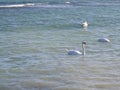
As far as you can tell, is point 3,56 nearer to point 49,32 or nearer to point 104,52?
point 104,52

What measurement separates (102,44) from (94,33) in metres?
7.35

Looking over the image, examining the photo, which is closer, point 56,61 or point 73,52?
point 56,61

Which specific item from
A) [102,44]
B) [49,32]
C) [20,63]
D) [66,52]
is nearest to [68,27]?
[49,32]

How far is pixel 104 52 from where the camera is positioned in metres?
29.5

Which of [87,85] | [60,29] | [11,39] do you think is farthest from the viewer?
[60,29]

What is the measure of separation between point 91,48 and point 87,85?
9869mm

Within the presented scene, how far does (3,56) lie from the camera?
28.1 meters

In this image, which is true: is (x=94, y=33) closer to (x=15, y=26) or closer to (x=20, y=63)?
(x=15, y=26)

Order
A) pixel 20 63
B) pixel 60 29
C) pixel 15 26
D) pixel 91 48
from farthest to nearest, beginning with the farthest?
pixel 15 26
pixel 60 29
pixel 91 48
pixel 20 63

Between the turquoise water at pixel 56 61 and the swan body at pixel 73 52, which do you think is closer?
the turquoise water at pixel 56 61

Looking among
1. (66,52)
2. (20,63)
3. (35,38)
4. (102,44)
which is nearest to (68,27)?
(35,38)

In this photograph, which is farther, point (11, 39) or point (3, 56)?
point (11, 39)

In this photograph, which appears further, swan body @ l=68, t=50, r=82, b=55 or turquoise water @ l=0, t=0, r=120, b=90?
swan body @ l=68, t=50, r=82, b=55

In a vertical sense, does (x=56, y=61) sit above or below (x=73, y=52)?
below
